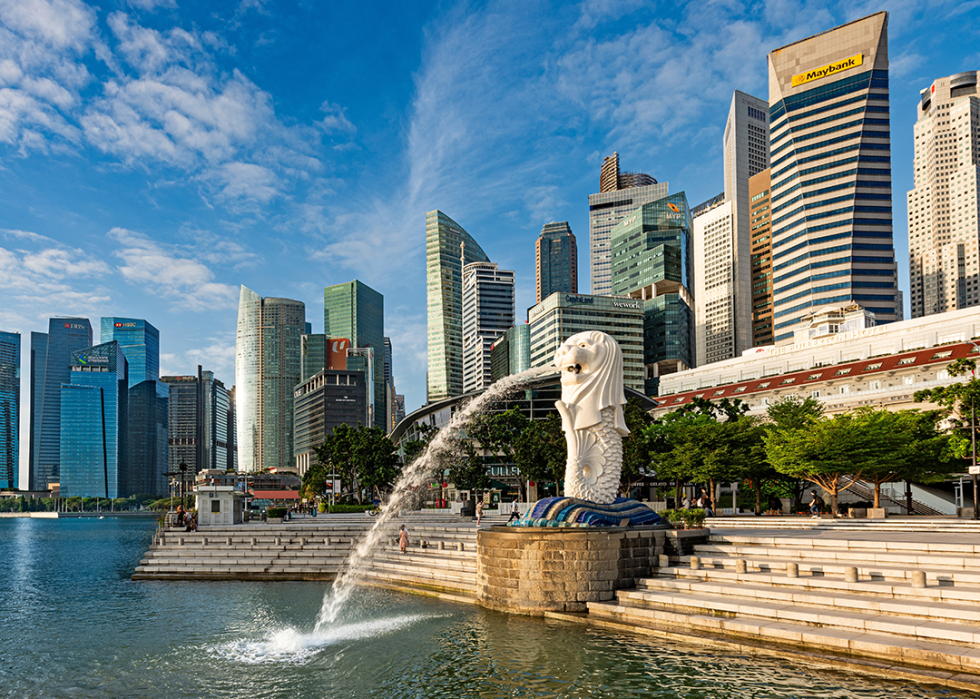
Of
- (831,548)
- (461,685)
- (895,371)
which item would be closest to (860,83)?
(895,371)

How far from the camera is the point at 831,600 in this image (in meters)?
18.3

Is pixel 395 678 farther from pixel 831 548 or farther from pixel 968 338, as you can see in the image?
pixel 968 338

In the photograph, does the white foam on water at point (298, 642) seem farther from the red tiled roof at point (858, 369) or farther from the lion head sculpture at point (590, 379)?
the red tiled roof at point (858, 369)

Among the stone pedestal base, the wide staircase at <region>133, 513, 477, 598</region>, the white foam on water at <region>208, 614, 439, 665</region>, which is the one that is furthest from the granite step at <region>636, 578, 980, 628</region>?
the wide staircase at <region>133, 513, 477, 598</region>

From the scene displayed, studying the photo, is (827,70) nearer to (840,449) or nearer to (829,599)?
(840,449)

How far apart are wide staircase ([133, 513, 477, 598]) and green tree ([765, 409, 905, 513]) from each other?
1741 cm

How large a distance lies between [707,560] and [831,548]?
368cm

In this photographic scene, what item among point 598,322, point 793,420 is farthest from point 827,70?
point 793,420

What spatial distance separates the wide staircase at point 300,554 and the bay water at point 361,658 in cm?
281

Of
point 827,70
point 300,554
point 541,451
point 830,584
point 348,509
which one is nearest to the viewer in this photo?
point 830,584

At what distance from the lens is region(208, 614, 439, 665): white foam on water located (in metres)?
18.9

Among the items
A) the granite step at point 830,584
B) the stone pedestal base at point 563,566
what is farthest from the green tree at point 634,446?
the granite step at point 830,584

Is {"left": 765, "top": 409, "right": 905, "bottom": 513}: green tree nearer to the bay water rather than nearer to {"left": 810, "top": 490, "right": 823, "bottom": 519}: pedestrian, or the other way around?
{"left": 810, "top": 490, "right": 823, "bottom": 519}: pedestrian

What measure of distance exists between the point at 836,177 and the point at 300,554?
141m
